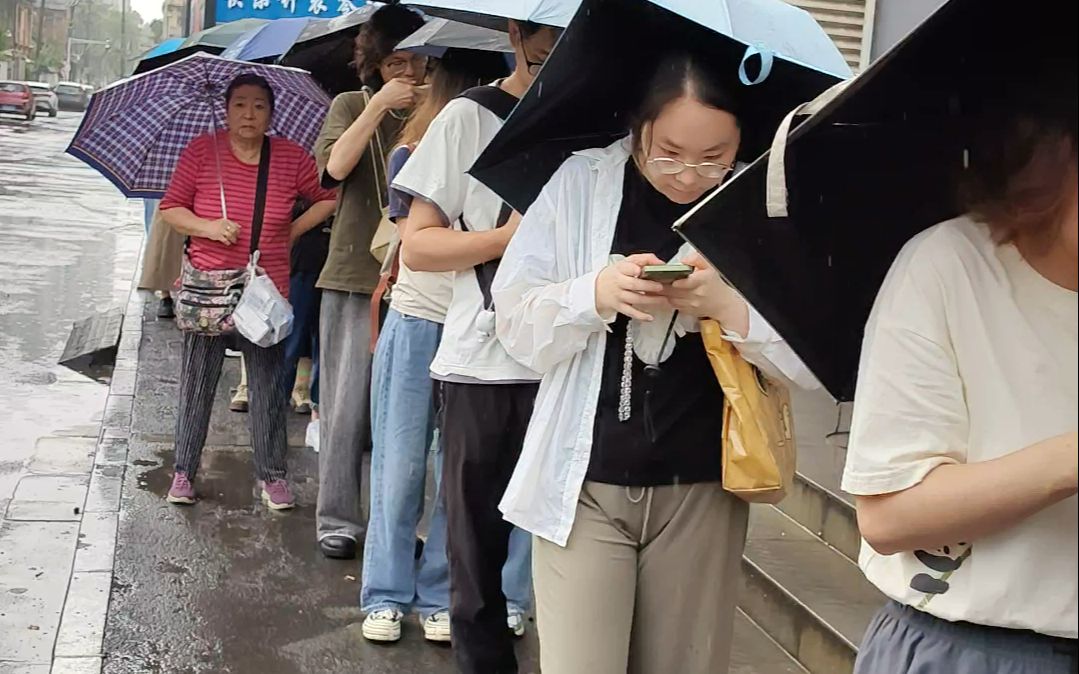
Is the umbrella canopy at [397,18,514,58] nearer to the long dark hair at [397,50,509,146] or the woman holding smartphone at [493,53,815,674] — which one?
the long dark hair at [397,50,509,146]

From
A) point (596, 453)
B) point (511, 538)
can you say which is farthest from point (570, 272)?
point (511, 538)

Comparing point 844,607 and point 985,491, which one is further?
point 844,607

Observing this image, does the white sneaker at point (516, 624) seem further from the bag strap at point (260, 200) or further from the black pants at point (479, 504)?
the bag strap at point (260, 200)

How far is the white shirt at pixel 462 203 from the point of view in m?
3.50

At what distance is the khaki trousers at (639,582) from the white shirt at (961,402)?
82 cm

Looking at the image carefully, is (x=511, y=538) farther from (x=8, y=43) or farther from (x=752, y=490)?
(x=8, y=43)

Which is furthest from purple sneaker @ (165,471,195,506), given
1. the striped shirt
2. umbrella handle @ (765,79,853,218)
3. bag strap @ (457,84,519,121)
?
umbrella handle @ (765,79,853,218)

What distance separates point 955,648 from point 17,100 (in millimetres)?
A: 53117

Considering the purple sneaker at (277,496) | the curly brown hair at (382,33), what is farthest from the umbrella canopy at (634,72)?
the purple sneaker at (277,496)

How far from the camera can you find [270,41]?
24.6ft

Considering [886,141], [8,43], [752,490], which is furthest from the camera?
[8,43]

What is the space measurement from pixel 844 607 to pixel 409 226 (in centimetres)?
210

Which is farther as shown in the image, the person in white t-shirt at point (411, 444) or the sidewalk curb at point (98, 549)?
the sidewalk curb at point (98, 549)

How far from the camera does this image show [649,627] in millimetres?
2646
